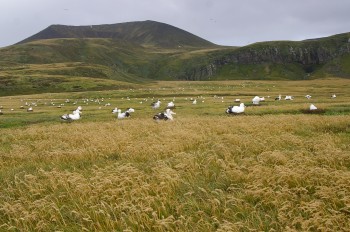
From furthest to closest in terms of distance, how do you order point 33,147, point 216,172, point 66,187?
point 33,147 → point 216,172 → point 66,187

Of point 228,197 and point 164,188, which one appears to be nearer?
point 228,197

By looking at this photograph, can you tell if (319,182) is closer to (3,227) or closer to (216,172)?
(216,172)

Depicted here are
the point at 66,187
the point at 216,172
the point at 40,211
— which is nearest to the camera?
the point at 40,211

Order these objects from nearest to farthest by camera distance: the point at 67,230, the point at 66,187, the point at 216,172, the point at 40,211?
the point at 67,230, the point at 40,211, the point at 66,187, the point at 216,172

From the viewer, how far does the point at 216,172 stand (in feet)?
34.3

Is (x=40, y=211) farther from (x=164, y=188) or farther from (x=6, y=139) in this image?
(x=6, y=139)

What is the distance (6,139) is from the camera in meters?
20.9

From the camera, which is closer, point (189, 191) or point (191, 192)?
point (191, 192)

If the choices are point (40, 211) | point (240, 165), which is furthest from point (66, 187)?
point (240, 165)

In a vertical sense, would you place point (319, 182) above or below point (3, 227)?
above

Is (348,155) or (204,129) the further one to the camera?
(204,129)

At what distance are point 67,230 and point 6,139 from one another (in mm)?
15101

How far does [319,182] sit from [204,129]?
33.5 ft

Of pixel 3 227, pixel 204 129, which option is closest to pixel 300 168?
pixel 3 227
